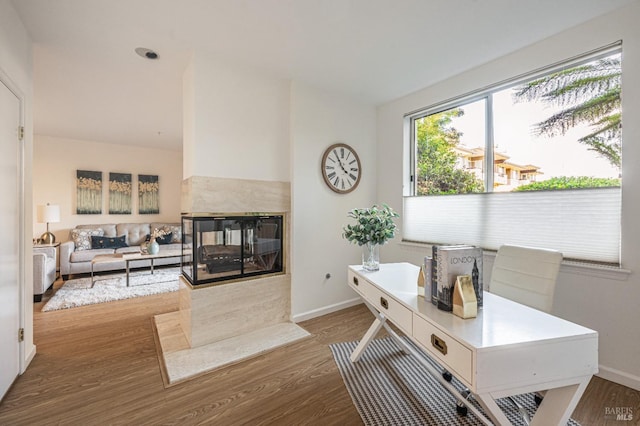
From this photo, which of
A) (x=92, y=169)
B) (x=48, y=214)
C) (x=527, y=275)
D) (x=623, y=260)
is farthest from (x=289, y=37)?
(x=92, y=169)

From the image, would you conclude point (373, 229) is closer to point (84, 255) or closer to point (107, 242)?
point (84, 255)

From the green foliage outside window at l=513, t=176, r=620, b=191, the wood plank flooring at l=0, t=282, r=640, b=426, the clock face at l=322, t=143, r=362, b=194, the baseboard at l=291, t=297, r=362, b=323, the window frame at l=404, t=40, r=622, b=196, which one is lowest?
the wood plank flooring at l=0, t=282, r=640, b=426

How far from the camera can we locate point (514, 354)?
95 cm

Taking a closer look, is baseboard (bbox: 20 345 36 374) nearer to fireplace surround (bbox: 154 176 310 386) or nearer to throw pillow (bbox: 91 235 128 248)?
fireplace surround (bbox: 154 176 310 386)

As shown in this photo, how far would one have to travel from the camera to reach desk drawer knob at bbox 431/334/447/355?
1.09 m

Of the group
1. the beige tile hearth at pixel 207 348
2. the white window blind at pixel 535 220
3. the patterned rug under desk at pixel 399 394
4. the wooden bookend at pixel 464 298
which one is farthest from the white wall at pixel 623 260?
the beige tile hearth at pixel 207 348

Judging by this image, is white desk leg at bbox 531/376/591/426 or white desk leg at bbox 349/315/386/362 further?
white desk leg at bbox 349/315/386/362

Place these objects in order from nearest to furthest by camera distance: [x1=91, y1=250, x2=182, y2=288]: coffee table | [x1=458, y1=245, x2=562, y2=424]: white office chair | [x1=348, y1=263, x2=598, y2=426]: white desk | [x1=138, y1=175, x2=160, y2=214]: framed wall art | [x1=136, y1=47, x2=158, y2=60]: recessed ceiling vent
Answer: [x1=348, y1=263, x2=598, y2=426]: white desk, [x1=458, y1=245, x2=562, y2=424]: white office chair, [x1=136, y1=47, x2=158, y2=60]: recessed ceiling vent, [x1=91, y1=250, x2=182, y2=288]: coffee table, [x1=138, y1=175, x2=160, y2=214]: framed wall art

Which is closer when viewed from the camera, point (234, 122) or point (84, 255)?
point (234, 122)

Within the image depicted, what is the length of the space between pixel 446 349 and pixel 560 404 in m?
0.47

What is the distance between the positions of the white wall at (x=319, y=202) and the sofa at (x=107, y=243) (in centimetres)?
326

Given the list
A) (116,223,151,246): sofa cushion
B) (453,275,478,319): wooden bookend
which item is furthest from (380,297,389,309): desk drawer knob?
(116,223,151,246): sofa cushion

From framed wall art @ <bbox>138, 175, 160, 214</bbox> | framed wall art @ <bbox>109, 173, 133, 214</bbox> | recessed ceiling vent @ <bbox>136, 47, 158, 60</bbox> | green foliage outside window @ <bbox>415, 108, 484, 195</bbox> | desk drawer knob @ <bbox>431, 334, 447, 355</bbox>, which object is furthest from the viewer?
framed wall art @ <bbox>138, 175, 160, 214</bbox>

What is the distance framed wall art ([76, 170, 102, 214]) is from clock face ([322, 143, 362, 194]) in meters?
5.04
